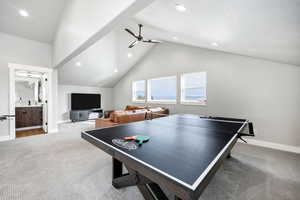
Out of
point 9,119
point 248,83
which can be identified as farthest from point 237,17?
point 9,119

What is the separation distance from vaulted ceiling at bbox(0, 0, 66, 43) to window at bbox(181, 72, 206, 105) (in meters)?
4.48

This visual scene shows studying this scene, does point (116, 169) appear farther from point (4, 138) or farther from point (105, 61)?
point (105, 61)

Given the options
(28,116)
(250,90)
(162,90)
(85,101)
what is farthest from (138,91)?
(250,90)

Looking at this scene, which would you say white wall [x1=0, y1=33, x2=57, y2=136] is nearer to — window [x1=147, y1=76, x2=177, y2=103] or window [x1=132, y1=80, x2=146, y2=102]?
window [x1=132, y1=80, x2=146, y2=102]

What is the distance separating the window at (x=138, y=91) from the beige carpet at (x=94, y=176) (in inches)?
166

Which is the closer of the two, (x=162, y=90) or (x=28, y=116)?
(x=28, y=116)

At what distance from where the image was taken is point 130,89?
7.30 m

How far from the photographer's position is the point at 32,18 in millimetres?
3449

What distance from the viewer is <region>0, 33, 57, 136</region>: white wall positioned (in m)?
3.65

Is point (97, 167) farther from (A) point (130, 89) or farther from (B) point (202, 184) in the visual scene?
(A) point (130, 89)

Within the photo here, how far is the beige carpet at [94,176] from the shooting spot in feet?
5.42

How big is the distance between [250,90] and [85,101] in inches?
283

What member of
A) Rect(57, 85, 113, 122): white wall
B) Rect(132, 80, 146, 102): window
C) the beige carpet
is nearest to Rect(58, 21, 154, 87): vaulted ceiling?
Rect(57, 85, 113, 122): white wall

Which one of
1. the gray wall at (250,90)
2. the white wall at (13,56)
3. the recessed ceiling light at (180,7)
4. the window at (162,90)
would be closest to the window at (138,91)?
the window at (162,90)
